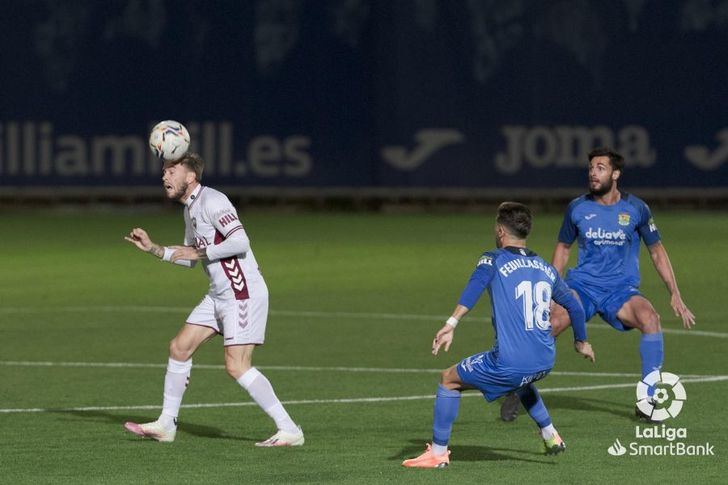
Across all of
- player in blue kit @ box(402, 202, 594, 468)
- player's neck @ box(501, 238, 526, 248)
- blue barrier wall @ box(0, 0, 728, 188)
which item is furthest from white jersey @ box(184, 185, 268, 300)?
blue barrier wall @ box(0, 0, 728, 188)

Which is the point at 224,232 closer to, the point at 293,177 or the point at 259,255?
the point at 259,255

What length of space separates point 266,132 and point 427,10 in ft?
13.0

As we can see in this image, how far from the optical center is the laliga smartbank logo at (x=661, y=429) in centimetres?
1080

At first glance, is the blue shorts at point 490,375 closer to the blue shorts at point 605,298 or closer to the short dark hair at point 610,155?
the blue shorts at point 605,298

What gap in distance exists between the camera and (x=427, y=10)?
1368 inches

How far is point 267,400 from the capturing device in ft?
36.3

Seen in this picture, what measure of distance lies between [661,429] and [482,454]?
1534mm

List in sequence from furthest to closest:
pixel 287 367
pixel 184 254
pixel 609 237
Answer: pixel 287 367, pixel 609 237, pixel 184 254

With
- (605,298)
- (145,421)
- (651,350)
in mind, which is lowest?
(145,421)

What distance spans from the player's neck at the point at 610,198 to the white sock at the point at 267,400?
314 cm

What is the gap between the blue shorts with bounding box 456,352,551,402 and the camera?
9953mm

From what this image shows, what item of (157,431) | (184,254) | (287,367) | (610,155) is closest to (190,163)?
(184,254)

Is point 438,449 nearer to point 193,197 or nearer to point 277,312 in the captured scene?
point 193,197

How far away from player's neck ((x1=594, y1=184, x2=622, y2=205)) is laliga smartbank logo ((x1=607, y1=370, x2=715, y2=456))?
1.27 metres
